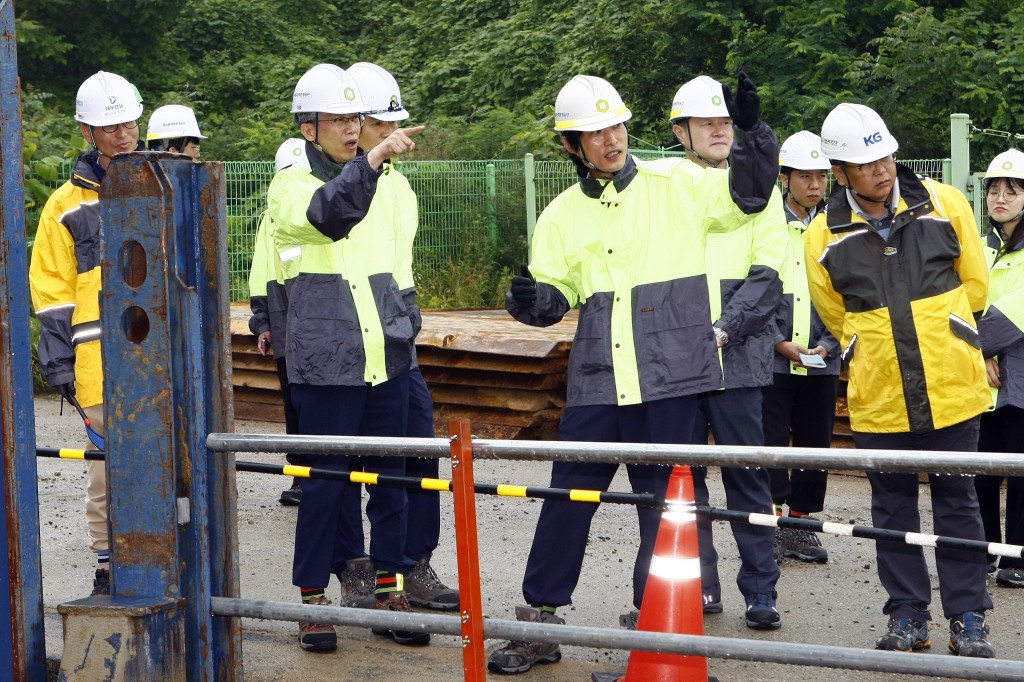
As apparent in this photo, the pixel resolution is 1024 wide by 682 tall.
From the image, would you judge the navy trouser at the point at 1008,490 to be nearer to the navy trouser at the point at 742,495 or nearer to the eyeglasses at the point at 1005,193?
the eyeglasses at the point at 1005,193

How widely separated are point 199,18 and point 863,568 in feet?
91.0

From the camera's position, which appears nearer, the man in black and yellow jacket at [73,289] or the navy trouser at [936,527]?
the navy trouser at [936,527]

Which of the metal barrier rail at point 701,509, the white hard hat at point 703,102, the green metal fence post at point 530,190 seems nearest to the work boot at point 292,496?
the metal barrier rail at point 701,509

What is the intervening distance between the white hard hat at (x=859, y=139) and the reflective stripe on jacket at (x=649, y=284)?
51 centimetres

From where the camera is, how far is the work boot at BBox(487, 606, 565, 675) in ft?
17.0

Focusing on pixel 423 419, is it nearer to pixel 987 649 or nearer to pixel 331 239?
pixel 331 239

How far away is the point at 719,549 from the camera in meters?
7.23

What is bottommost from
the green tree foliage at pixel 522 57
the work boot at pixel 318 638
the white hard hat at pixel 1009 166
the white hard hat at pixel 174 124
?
the work boot at pixel 318 638

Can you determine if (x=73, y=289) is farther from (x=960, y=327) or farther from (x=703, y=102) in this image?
(x=960, y=327)

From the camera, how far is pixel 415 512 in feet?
20.2

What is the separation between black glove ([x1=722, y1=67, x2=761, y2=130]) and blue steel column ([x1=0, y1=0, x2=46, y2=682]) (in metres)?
2.25

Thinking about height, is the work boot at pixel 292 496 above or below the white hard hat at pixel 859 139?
below

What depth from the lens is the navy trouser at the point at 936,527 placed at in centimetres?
532

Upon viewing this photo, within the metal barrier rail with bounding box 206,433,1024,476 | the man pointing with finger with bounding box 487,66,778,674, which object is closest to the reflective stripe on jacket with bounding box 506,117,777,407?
the man pointing with finger with bounding box 487,66,778,674
